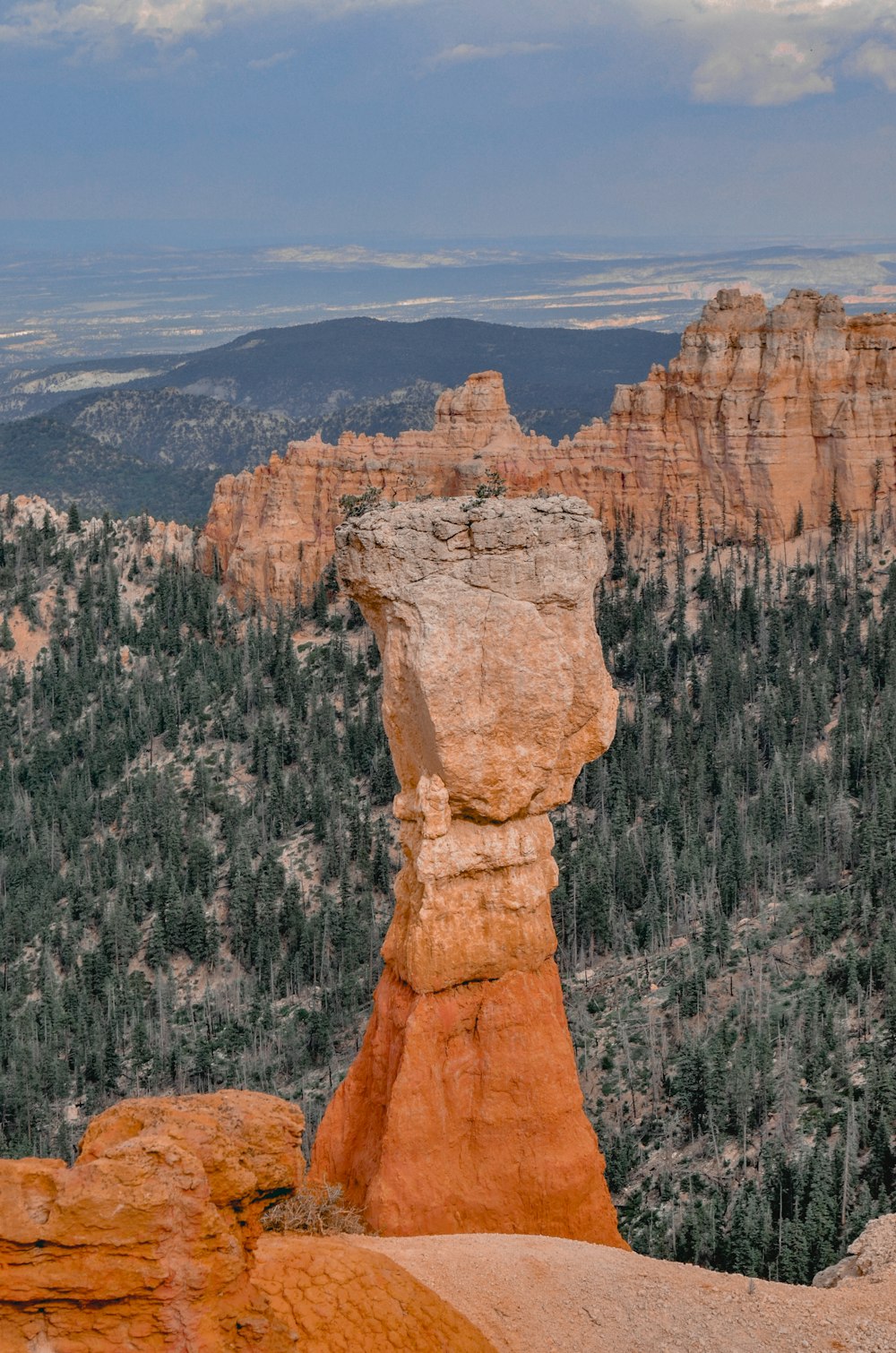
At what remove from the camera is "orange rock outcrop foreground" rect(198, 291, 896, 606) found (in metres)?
106

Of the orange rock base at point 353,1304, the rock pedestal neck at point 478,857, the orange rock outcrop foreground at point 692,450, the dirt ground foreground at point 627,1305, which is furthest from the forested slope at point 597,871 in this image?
the orange rock base at point 353,1304

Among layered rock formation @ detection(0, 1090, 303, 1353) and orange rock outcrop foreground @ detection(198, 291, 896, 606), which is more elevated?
orange rock outcrop foreground @ detection(198, 291, 896, 606)

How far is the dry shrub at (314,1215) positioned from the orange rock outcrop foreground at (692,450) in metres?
84.1

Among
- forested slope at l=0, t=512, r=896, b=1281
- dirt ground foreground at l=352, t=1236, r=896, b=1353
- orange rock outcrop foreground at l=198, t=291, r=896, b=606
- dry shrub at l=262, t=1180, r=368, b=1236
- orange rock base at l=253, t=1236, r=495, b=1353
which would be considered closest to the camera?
orange rock base at l=253, t=1236, r=495, b=1353

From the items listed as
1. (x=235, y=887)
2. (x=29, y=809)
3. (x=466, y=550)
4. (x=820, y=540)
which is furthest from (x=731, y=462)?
(x=466, y=550)

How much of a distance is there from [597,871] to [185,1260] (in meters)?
65.2

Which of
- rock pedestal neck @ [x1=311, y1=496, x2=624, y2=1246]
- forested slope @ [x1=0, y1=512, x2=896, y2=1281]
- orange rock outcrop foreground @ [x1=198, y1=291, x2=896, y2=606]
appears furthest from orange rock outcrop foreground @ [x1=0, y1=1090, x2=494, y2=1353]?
orange rock outcrop foreground @ [x1=198, y1=291, x2=896, y2=606]

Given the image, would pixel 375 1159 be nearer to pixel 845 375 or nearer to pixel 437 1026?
pixel 437 1026

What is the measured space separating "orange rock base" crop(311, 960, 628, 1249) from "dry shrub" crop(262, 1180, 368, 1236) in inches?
54.4

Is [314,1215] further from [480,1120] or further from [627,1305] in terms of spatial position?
[627,1305]

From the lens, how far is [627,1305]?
2089 cm

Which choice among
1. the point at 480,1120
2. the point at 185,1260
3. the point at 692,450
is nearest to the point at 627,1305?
the point at 480,1120

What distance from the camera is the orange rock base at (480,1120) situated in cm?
2652

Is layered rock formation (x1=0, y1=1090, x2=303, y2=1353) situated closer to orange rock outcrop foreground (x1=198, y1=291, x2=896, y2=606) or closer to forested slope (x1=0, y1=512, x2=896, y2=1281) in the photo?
forested slope (x1=0, y1=512, x2=896, y2=1281)
